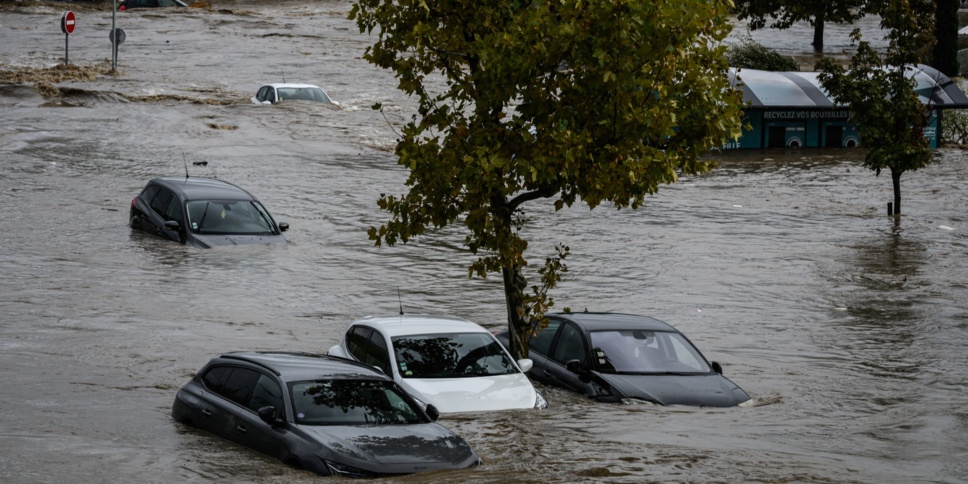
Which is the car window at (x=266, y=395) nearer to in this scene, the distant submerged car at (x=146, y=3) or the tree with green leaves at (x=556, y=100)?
the tree with green leaves at (x=556, y=100)

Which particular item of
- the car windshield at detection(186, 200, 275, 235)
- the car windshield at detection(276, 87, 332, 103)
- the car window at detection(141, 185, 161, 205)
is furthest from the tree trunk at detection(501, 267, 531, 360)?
the car windshield at detection(276, 87, 332, 103)

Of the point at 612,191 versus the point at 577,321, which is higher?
the point at 612,191

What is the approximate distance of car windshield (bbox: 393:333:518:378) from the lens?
13.4m

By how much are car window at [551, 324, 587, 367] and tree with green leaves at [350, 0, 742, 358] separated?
906 millimetres

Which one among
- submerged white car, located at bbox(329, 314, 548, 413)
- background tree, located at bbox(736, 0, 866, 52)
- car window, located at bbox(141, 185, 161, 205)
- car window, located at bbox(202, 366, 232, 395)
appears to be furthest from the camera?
background tree, located at bbox(736, 0, 866, 52)

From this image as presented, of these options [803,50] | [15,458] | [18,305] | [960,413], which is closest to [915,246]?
[960,413]

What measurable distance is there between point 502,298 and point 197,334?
623cm

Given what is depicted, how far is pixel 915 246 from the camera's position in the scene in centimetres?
2762

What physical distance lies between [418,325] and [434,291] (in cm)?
766

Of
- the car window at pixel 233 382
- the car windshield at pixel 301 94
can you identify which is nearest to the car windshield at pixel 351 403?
the car window at pixel 233 382

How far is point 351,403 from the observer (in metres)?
11.1

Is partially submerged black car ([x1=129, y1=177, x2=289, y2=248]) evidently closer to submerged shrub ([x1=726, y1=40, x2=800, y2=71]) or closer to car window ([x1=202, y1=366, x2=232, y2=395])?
car window ([x1=202, y1=366, x2=232, y2=395])

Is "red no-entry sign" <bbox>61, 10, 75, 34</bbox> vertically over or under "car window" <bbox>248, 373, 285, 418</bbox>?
over

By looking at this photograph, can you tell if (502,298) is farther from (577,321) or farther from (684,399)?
(684,399)
